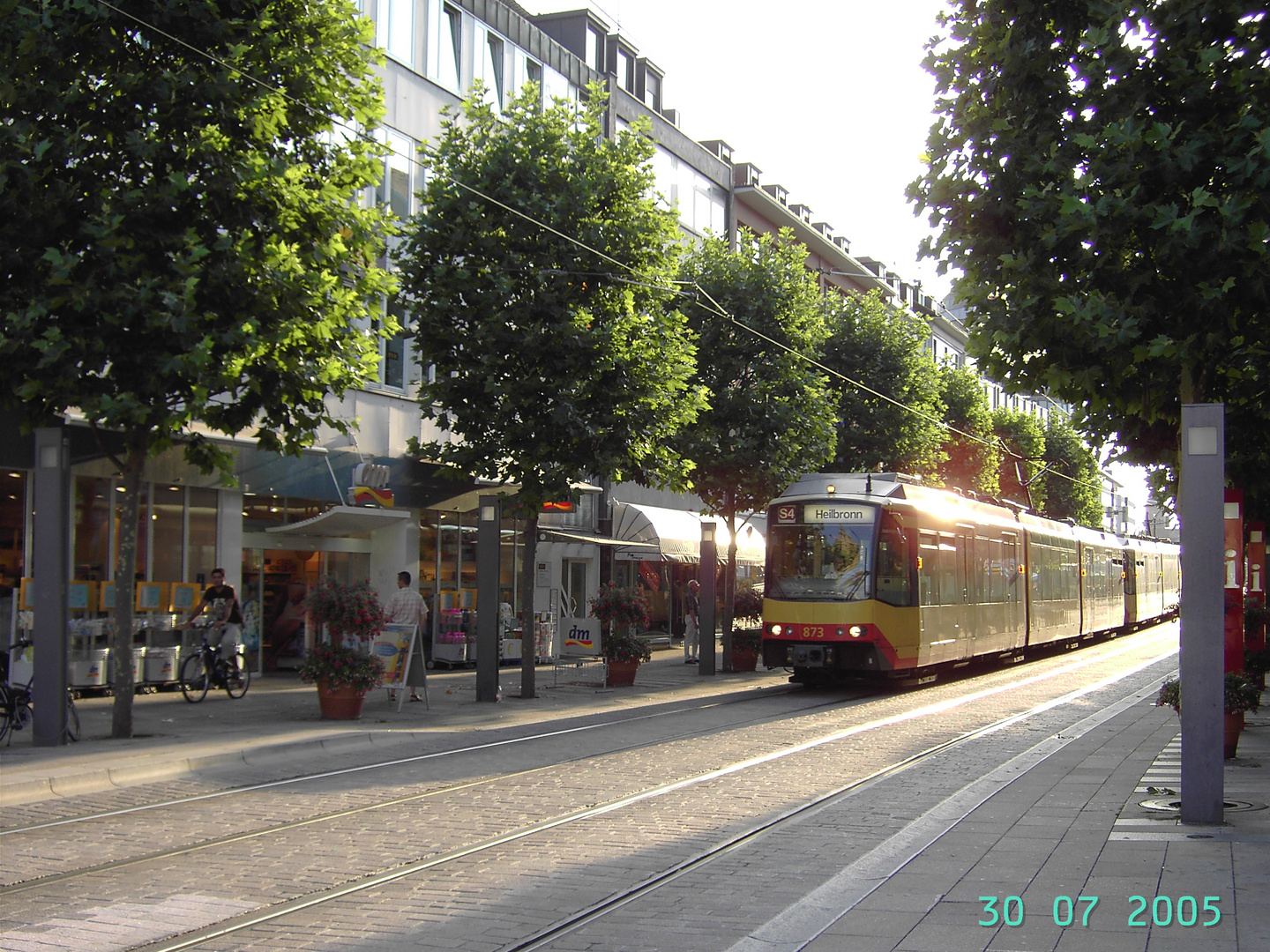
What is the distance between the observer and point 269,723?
14781mm

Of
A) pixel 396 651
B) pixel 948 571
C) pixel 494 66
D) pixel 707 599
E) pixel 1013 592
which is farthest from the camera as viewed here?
pixel 494 66

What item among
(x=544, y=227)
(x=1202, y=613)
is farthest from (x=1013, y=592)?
(x=1202, y=613)

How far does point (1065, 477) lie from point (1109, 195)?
51.8 metres

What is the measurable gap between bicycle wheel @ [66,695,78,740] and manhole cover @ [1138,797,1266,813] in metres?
9.94

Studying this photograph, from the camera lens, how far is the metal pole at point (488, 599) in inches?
709

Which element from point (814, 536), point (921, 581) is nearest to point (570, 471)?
point (814, 536)

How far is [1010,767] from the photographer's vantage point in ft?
37.6

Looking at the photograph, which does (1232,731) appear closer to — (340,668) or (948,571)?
(340,668)

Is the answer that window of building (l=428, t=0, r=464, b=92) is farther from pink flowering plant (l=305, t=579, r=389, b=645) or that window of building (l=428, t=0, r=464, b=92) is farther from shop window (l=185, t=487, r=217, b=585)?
pink flowering plant (l=305, t=579, r=389, b=645)

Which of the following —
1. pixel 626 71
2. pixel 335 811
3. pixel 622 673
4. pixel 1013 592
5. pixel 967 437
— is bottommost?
pixel 622 673

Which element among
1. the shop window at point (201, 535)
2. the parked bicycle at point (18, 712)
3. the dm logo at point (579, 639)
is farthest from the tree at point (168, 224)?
the dm logo at point (579, 639)

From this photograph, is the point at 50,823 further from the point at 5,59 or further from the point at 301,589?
the point at 301,589

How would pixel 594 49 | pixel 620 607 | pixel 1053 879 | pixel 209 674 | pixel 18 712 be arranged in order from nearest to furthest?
pixel 1053 879, pixel 18 712, pixel 209 674, pixel 620 607, pixel 594 49
